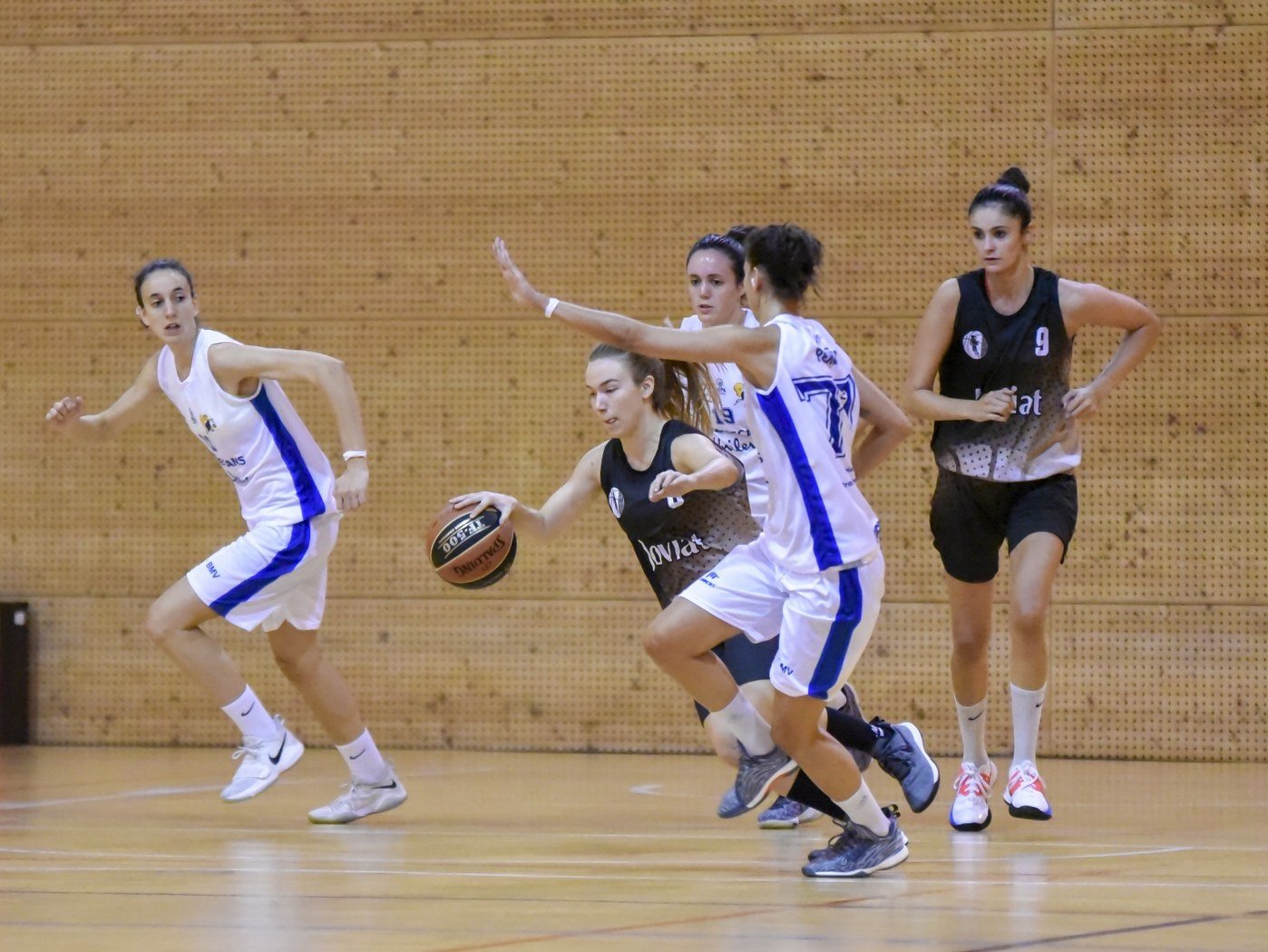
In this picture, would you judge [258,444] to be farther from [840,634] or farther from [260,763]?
[840,634]

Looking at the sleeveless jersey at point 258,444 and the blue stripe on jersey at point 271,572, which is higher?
the sleeveless jersey at point 258,444

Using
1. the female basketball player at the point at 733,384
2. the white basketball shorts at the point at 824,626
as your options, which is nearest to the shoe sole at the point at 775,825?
the female basketball player at the point at 733,384

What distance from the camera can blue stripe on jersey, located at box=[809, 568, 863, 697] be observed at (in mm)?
4074

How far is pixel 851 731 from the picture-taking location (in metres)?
4.86

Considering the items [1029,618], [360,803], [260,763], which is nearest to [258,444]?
[260,763]

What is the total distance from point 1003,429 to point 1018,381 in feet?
0.52

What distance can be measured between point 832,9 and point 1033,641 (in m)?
3.58

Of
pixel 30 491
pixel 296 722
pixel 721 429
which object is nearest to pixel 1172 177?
pixel 721 429

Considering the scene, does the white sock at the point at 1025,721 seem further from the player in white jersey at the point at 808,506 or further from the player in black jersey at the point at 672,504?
the player in white jersey at the point at 808,506

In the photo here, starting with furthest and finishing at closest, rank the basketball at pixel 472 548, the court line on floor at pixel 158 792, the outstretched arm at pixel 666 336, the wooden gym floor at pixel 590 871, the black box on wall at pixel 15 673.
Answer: the black box on wall at pixel 15 673, the court line on floor at pixel 158 792, the basketball at pixel 472 548, the outstretched arm at pixel 666 336, the wooden gym floor at pixel 590 871

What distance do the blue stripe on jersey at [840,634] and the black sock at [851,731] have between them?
0.74 metres

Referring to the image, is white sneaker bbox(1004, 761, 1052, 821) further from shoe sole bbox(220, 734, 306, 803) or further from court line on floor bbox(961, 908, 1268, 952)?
shoe sole bbox(220, 734, 306, 803)

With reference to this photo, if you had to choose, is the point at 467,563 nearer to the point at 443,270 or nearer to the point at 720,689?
the point at 720,689

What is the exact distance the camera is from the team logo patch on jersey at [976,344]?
5.39 meters
